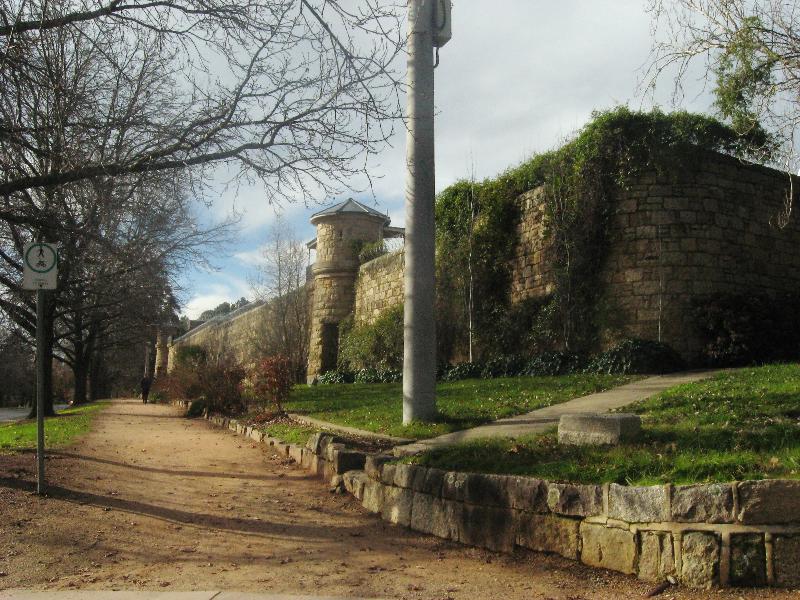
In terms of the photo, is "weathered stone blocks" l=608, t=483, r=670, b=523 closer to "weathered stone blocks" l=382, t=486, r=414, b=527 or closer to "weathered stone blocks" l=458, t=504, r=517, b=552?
"weathered stone blocks" l=458, t=504, r=517, b=552

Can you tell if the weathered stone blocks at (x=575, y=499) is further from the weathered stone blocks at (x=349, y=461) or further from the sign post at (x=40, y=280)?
the sign post at (x=40, y=280)

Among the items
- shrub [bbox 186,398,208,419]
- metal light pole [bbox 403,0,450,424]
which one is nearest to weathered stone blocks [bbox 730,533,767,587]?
metal light pole [bbox 403,0,450,424]

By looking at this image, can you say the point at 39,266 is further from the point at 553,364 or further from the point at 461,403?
the point at 553,364

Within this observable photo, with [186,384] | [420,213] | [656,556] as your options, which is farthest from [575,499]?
[186,384]

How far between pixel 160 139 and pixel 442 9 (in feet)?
13.9

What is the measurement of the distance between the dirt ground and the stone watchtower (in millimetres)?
15992

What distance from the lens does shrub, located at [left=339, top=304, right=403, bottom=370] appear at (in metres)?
20.1

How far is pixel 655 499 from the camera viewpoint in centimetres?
435

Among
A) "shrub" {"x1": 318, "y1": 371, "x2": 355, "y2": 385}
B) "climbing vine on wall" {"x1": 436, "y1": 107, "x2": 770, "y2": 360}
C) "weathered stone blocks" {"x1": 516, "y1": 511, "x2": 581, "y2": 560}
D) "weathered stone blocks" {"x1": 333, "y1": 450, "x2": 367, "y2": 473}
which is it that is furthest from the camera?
"shrub" {"x1": 318, "y1": 371, "x2": 355, "y2": 385}

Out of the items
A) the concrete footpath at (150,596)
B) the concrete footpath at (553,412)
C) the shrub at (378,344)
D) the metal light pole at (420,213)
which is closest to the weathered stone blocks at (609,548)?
the concrete footpath at (150,596)

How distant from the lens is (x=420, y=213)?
9633 millimetres

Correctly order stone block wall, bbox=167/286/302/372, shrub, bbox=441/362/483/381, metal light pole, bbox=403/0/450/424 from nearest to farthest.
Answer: metal light pole, bbox=403/0/450/424 → shrub, bbox=441/362/483/381 → stone block wall, bbox=167/286/302/372

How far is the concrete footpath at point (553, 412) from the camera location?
300 inches

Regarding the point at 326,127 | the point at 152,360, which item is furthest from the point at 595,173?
the point at 152,360
